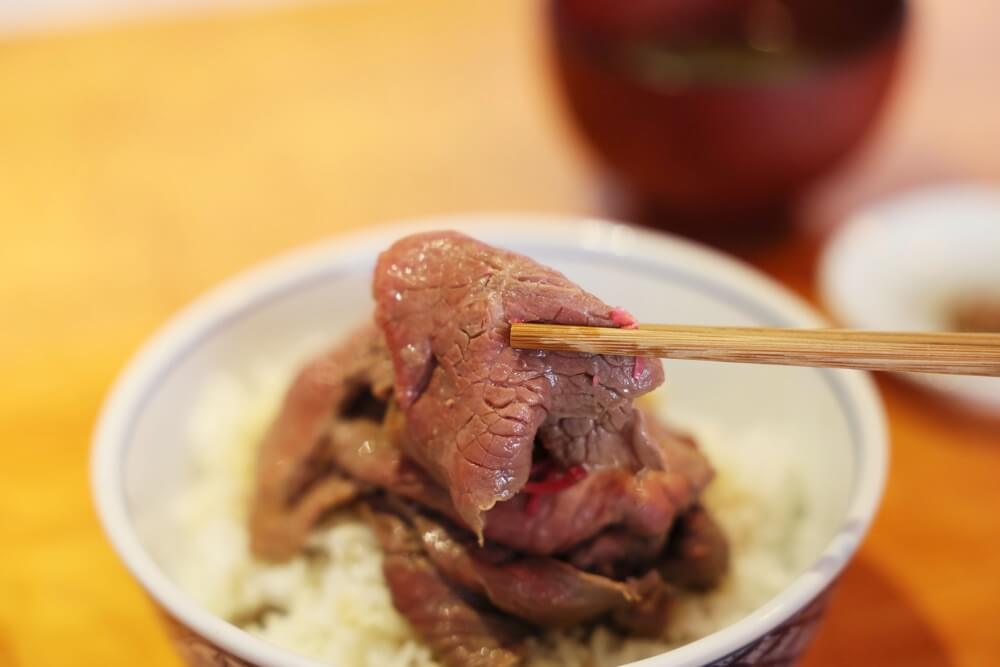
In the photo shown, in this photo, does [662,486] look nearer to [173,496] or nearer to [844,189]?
[173,496]

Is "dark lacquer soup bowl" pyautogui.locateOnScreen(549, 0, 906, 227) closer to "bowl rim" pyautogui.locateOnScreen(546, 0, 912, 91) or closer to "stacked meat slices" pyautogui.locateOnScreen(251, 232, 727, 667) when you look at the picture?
"bowl rim" pyautogui.locateOnScreen(546, 0, 912, 91)

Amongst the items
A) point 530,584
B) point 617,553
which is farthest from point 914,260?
point 530,584

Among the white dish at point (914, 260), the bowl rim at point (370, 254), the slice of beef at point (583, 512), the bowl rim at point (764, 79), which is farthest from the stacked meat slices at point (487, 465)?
the bowl rim at point (764, 79)

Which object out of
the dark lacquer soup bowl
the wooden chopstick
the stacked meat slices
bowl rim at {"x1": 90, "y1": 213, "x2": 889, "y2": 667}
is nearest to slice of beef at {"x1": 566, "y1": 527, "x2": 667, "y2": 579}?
the stacked meat slices

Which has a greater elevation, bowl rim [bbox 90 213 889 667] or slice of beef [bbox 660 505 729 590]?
bowl rim [bbox 90 213 889 667]

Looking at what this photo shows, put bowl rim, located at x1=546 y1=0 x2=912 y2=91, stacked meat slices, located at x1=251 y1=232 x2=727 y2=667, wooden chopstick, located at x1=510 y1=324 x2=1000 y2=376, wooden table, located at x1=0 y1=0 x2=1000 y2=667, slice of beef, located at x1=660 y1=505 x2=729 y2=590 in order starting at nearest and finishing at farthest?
wooden chopstick, located at x1=510 y1=324 x2=1000 y2=376
stacked meat slices, located at x1=251 y1=232 x2=727 y2=667
slice of beef, located at x1=660 y1=505 x2=729 y2=590
wooden table, located at x1=0 y1=0 x2=1000 y2=667
bowl rim, located at x1=546 y1=0 x2=912 y2=91

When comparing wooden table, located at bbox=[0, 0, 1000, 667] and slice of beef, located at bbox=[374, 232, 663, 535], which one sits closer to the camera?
slice of beef, located at bbox=[374, 232, 663, 535]
